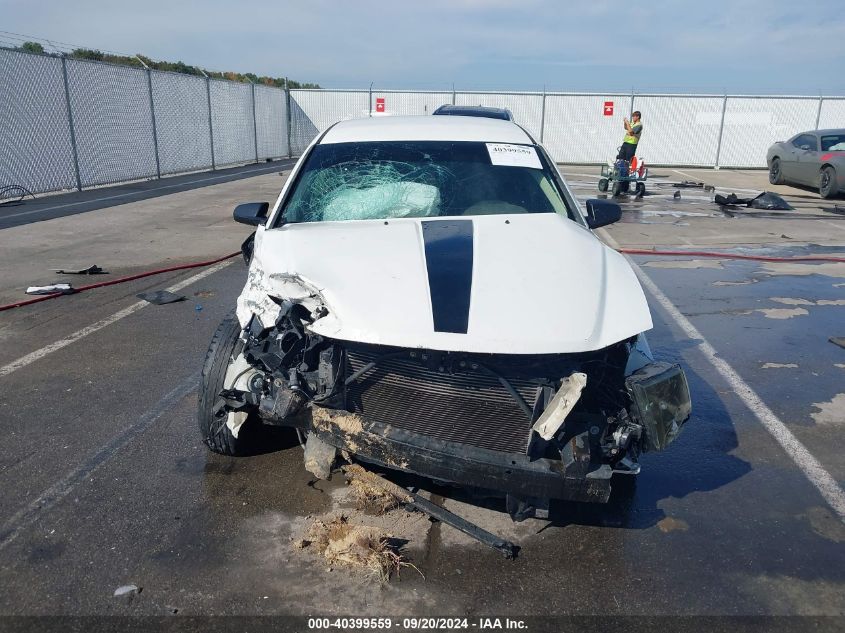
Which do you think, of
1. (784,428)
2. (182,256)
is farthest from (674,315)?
(182,256)

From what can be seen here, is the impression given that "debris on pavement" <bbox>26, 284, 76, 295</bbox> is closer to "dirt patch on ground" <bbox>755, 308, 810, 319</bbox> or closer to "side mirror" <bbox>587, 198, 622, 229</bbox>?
"side mirror" <bbox>587, 198, 622, 229</bbox>

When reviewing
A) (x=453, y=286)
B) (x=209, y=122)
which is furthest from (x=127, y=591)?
(x=209, y=122)

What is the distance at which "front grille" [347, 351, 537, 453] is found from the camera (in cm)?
280

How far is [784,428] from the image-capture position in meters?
4.37

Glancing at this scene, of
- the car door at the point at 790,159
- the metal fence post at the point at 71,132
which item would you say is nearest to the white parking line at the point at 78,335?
the metal fence post at the point at 71,132

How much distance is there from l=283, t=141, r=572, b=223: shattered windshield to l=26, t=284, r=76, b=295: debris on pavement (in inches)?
152

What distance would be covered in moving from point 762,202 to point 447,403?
14.6m

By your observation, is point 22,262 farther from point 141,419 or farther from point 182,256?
point 141,419

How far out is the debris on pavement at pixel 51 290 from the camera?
7031 mm

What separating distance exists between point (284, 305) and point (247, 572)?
1.13 meters

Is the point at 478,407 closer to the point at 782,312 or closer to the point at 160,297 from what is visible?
the point at 160,297

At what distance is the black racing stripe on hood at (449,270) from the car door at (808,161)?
1672cm

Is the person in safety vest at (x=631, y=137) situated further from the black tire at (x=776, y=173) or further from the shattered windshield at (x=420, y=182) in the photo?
the shattered windshield at (x=420, y=182)

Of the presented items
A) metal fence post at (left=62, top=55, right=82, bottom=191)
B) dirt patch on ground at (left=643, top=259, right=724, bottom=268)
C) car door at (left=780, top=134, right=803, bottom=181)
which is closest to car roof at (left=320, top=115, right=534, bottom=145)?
dirt patch on ground at (left=643, top=259, right=724, bottom=268)
